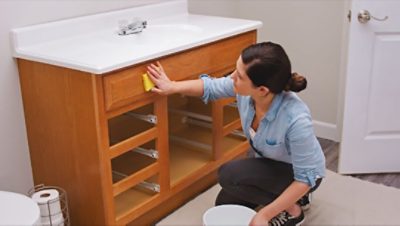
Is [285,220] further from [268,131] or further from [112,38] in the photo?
[112,38]

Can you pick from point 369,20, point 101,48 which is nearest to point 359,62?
point 369,20

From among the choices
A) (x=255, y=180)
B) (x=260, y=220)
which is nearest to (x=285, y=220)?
(x=255, y=180)

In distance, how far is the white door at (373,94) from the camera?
8.00ft

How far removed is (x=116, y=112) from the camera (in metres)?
1.83

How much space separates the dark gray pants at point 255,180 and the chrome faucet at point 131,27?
716mm

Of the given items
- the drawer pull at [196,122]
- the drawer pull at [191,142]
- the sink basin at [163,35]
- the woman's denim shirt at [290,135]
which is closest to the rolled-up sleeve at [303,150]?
the woman's denim shirt at [290,135]

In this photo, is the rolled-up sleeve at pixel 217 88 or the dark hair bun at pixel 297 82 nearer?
the dark hair bun at pixel 297 82

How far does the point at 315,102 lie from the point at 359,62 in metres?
0.62

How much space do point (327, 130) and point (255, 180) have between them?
1.16m

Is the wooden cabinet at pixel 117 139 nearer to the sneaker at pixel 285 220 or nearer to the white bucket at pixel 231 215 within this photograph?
the white bucket at pixel 231 215

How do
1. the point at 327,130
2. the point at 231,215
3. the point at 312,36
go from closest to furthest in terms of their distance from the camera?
the point at 231,215, the point at 312,36, the point at 327,130

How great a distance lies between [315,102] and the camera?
3.09 metres

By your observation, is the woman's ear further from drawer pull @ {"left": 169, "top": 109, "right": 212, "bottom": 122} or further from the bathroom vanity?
drawer pull @ {"left": 169, "top": 109, "right": 212, "bottom": 122}

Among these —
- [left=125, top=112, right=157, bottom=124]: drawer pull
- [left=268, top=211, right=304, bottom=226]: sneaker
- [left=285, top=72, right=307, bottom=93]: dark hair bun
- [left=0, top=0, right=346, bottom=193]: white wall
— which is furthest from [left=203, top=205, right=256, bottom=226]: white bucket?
[left=0, top=0, right=346, bottom=193]: white wall
